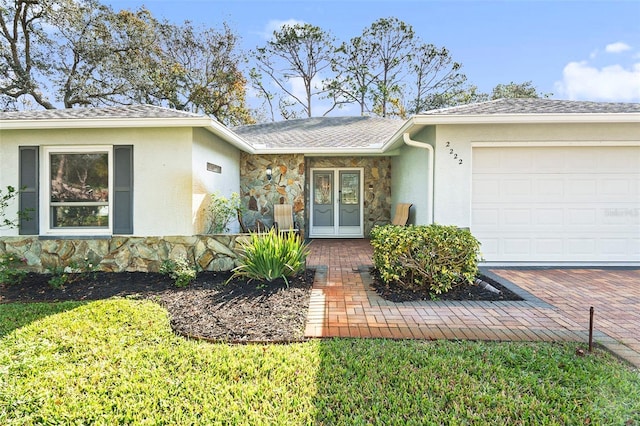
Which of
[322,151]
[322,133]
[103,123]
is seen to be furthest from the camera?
[322,133]

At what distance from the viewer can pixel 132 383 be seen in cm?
285

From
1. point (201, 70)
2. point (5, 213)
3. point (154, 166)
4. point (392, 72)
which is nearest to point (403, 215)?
point (154, 166)

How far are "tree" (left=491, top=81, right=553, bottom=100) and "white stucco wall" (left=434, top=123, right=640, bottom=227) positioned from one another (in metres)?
17.9

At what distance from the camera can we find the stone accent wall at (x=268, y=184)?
34.9 ft

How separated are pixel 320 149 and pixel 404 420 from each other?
811 cm

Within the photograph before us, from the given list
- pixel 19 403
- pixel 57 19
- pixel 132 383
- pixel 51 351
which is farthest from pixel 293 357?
pixel 57 19

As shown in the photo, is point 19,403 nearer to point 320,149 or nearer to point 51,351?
point 51,351

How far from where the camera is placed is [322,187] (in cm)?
1134

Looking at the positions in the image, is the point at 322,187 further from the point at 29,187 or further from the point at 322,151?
the point at 29,187

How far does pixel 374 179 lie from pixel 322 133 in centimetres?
237

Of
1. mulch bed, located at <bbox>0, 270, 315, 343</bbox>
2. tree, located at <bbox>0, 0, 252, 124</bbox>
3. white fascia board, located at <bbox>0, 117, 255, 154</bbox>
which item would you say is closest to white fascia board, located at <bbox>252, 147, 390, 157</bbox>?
white fascia board, located at <bbox>0, 117, 255, 154</bbox>

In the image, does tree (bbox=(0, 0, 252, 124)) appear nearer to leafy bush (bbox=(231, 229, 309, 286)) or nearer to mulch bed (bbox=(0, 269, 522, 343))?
mulch bed (bbox=(0, 269, 522, 343))

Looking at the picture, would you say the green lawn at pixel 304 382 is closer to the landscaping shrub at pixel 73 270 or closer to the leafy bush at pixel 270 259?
the leafy bush at pixel 270 259

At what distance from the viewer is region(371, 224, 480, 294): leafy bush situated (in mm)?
5172
